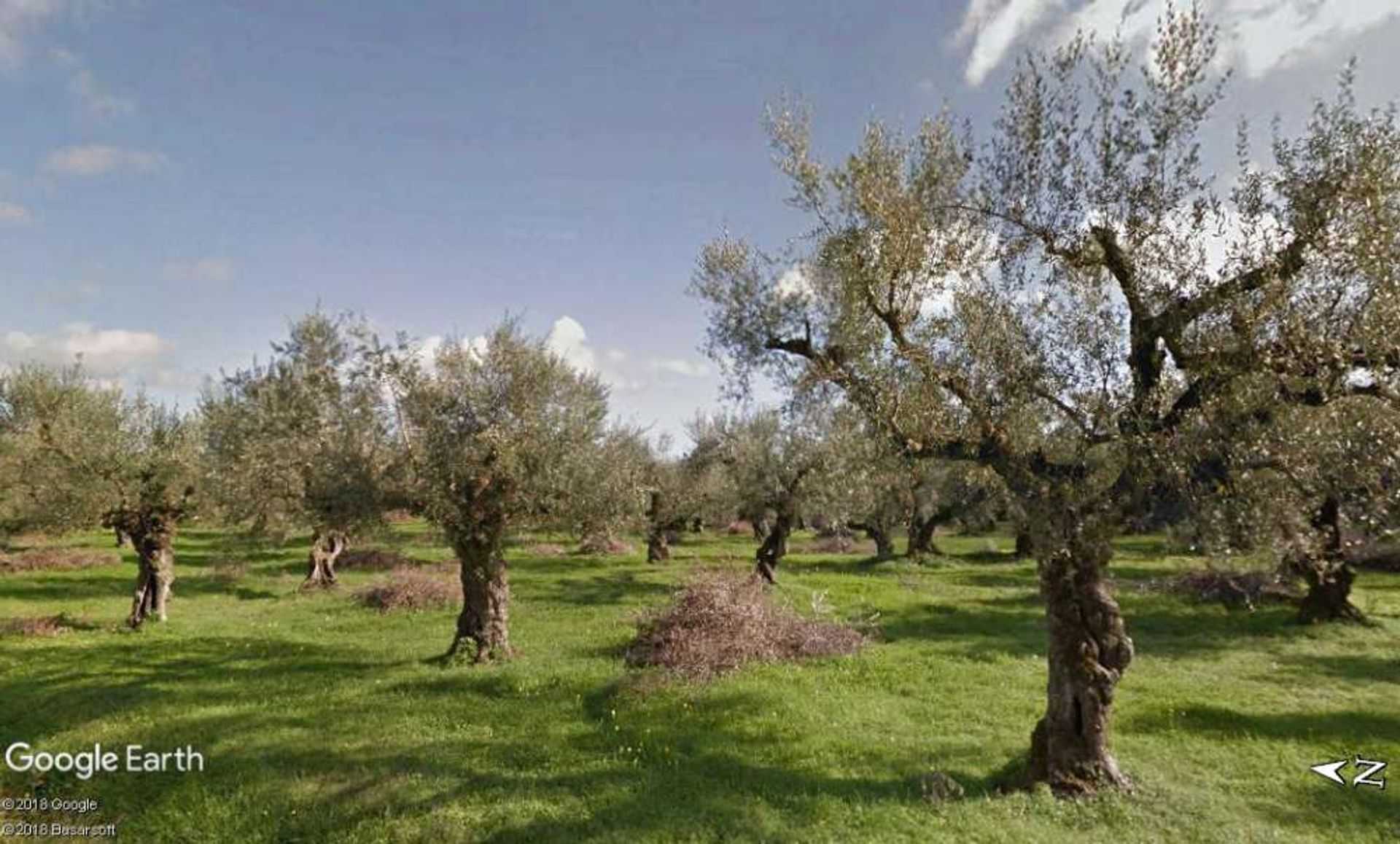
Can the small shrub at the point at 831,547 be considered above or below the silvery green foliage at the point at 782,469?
below

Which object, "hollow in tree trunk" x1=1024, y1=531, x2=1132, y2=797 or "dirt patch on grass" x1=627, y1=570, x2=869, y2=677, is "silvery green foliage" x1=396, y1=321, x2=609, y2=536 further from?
"hollow in tree trunk" x1=1024, y1=531, x2=1132, y2=797

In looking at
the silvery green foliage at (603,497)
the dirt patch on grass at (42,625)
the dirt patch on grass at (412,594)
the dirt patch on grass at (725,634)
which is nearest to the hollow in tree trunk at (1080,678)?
the dirt patch on grass at (725,634)

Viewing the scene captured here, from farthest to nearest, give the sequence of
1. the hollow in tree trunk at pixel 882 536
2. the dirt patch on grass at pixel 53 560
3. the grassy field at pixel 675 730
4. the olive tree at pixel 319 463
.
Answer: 1. the hollow in tree trunk at pixel 882 536
2. the dirt patch on grass at pixel 53 560
3. the olive tree at pixel 319 463
4. the grassy field at pixel 675 730

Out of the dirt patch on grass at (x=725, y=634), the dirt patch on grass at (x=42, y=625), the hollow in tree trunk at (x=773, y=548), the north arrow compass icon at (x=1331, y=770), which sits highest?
the hollow in tree trunk at (x=773, y=548)

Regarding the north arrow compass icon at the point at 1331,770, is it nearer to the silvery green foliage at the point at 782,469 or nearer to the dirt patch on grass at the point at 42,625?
the silvery green foliage at the point at 782,469

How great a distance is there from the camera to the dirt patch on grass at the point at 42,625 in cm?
2645

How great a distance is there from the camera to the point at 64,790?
13820 millimetres

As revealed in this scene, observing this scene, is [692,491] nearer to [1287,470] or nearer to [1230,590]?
[1230,590]

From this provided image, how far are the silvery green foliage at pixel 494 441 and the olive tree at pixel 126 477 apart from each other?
1740 centimetres

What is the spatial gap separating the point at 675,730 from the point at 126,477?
2821cm

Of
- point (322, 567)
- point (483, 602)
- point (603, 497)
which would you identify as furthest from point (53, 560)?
point (603, 497)

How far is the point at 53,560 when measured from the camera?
45.4 meters

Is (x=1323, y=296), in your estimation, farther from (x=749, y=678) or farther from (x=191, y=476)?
(x=191, y=476)

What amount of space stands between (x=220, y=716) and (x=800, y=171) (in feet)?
61.0
